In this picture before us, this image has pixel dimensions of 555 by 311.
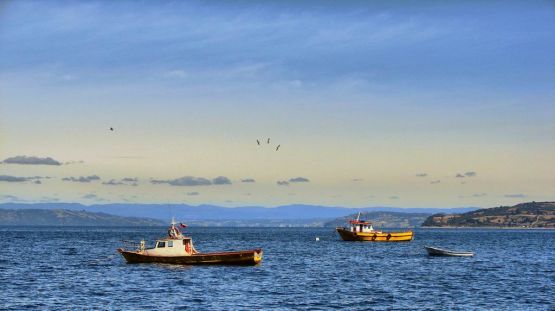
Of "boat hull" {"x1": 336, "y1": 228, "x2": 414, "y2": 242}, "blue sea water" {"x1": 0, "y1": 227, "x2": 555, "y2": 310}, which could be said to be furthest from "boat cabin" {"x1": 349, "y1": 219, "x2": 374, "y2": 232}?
"blue sea water" {"x1": 0, "y1": 227, "x2": 555, "y2": 310}

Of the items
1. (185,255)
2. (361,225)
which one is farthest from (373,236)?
(185,255)

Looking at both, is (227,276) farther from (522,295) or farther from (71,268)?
(522,295)

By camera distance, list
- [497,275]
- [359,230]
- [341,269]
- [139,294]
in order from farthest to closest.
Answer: [359,230] < [341,269] < [497,275] < [139,294]

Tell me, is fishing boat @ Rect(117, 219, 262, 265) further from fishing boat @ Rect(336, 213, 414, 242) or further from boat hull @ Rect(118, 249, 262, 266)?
fishing boat @ Rect(336, 213, 414, 242)

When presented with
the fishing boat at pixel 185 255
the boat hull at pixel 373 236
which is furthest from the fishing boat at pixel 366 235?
the fishing boat at pixel 185 255

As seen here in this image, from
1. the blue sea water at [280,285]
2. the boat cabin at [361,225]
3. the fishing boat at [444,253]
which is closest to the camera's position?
the blue sea water at [280,285]

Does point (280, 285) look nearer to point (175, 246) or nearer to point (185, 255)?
point (185, 255)

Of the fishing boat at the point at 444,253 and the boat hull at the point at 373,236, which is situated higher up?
the boat hull at the point at 373,236

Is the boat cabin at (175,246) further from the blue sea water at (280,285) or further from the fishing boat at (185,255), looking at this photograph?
the blue sea water at (280,285)

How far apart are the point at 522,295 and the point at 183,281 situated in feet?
105

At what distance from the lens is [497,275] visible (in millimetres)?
84562

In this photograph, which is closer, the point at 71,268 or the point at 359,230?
the point at 71,268

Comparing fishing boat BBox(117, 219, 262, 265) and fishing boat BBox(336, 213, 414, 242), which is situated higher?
fishing boat BBox(336, 213, 414, 242)

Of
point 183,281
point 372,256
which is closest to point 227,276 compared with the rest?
point 183,281
